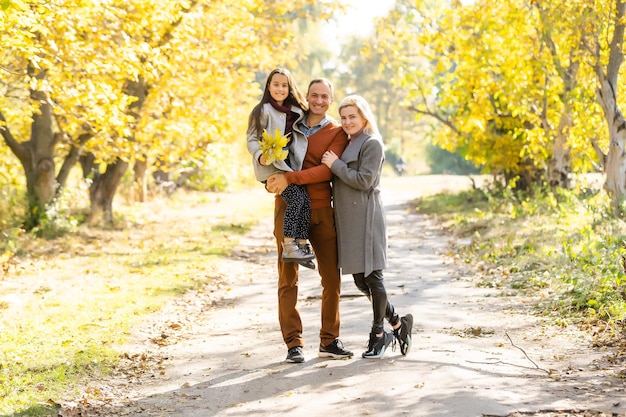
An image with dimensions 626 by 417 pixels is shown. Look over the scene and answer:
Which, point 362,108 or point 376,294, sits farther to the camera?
point 376,294

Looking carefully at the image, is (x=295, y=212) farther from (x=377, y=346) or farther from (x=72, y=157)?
(x=72, y=157)

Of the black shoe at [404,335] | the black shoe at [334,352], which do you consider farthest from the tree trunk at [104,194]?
the black shoe at [404,335]

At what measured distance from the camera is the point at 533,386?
6.21 metres

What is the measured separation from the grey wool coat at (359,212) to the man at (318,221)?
0.10 meters

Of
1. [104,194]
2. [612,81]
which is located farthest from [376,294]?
[104,194]

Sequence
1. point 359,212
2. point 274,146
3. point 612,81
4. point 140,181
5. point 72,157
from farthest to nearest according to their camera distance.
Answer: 1. point 140,181
2. point 72,157
3. point 612,81
4. point 359,212
5. point 274,146

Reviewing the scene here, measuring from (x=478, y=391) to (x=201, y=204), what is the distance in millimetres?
24960

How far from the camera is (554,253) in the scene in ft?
40.3

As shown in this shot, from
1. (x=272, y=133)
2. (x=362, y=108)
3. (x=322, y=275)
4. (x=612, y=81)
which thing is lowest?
(x=322, y=275)

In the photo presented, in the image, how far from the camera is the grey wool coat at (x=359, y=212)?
7.04 m

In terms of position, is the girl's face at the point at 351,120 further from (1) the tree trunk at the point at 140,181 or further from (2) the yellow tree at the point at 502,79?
(1) the tree trunk at the point at 140,181

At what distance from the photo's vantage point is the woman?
7.01m

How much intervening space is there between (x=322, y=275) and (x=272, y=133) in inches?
50.5

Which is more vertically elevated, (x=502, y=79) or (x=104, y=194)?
(x=502, y=79)
